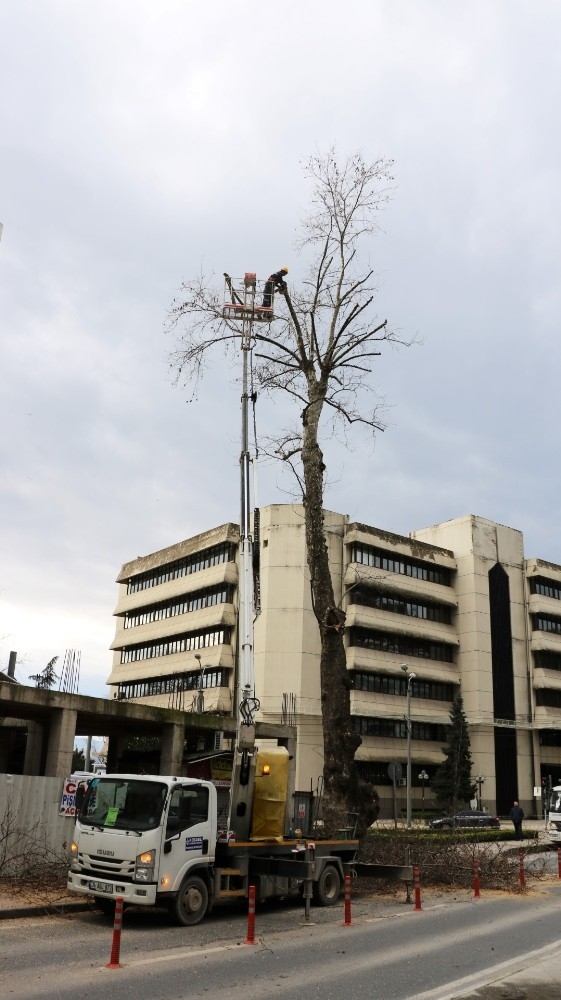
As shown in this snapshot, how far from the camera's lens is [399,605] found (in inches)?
2359

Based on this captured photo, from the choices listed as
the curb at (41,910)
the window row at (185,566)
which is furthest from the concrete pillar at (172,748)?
the window row at (185,566)

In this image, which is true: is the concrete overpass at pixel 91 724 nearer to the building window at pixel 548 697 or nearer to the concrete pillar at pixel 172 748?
the concrete pillar at pixel 172 748

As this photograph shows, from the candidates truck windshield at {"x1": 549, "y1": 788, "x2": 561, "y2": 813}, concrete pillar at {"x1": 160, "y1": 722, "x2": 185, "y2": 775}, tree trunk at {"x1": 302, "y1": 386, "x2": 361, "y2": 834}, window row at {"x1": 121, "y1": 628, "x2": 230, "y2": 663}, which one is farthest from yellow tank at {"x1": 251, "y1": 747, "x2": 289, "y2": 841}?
window row at {"x1": 121, "y1": 628, "x2": 230, "y2": 663}

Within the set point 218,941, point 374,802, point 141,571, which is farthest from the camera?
point 141,571

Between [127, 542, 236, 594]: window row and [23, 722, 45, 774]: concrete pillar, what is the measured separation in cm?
2788

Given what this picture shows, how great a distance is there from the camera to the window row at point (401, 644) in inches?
2247

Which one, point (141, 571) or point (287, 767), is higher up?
point (141, 571)

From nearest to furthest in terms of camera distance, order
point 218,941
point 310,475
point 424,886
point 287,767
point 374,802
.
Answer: point 218,941, point 287,767, point 424,886, point 374,802, point 310,475

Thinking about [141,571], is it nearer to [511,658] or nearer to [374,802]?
[511,658]

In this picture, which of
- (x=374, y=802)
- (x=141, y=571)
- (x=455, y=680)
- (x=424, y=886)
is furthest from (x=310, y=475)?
(x=141, y=571)

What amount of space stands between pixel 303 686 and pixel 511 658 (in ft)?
61.4

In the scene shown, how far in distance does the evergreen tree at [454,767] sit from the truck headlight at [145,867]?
45.7 m

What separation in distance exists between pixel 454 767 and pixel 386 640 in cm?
962

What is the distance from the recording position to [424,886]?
17531 millimetres
